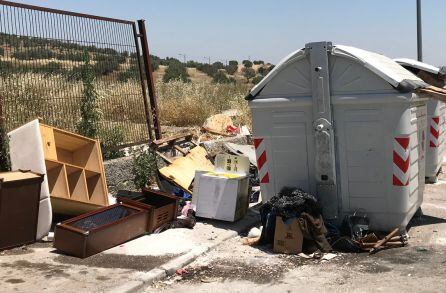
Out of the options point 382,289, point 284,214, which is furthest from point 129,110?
point 382,289

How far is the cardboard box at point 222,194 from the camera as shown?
23.9 ft

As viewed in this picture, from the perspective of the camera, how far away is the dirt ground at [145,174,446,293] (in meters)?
5.11

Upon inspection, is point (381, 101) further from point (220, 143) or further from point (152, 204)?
point (220, 143)

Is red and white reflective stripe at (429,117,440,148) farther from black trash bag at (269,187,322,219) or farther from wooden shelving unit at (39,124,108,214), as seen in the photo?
wooden shelving unit at (39,124,108,214)

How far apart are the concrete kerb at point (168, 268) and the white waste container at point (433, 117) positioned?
475 centimetres

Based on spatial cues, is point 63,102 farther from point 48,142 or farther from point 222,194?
point 222,194

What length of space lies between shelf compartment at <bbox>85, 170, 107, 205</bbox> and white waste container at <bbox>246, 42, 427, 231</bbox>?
2242 millimetres

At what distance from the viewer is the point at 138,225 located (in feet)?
21.4

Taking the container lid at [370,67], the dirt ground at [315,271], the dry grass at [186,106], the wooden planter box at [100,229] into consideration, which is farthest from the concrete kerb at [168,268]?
the dry grass at [186,106]

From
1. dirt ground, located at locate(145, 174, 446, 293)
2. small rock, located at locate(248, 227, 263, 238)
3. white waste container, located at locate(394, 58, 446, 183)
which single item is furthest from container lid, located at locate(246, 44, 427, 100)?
white waste container, located at locate(394, 58, 446, 183)

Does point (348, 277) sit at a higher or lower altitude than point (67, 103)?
lower

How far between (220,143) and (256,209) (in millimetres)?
3353

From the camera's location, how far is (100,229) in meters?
5.97

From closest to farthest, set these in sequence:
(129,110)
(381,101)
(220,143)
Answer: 1. (381,101)
2. (129,110)
3. (220,143)
